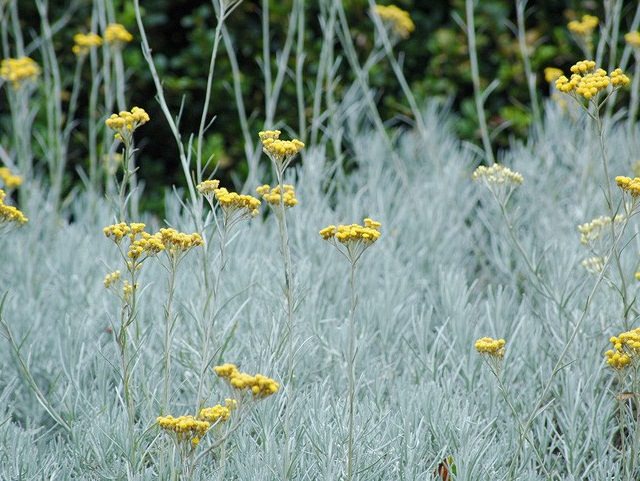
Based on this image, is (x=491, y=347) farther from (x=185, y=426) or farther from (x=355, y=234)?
(x=185, y=426)

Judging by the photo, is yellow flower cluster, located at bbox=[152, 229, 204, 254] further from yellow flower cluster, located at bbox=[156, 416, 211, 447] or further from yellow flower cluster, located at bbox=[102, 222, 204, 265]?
yellow flower cluster, located at bbox=[156, 416, 211, 447]

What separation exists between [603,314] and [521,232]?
2.64 ft

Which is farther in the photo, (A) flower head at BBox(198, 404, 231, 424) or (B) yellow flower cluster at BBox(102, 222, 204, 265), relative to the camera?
(B) yellow flower cluster at BBox(102, 222, 204, 265)

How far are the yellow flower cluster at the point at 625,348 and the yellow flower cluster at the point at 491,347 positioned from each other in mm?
222

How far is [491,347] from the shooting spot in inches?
70.9

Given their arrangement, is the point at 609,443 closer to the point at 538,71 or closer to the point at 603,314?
the point at 603,314

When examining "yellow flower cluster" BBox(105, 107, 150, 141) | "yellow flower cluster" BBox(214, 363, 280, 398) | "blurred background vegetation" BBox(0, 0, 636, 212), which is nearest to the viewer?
"yellow flower cluster" BBox(214, 363, 280, 398)

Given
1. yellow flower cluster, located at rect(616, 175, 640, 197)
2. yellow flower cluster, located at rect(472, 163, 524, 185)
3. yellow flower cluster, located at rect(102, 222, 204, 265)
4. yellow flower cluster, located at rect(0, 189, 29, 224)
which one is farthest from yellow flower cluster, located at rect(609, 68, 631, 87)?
yellow flower cluster, located at rect(0, 189, 29, 224)

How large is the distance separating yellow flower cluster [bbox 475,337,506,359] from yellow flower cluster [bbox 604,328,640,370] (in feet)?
0.73

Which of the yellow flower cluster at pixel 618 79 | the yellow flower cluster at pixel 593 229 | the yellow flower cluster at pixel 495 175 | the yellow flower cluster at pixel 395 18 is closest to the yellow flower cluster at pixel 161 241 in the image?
the yellow flower cluster at pixel 495 175

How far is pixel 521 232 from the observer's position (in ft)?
10.9

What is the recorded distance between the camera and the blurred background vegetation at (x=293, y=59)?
4.57 metres

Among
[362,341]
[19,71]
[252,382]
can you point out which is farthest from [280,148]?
[19,71]

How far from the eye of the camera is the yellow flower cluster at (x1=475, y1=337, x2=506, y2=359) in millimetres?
1787
